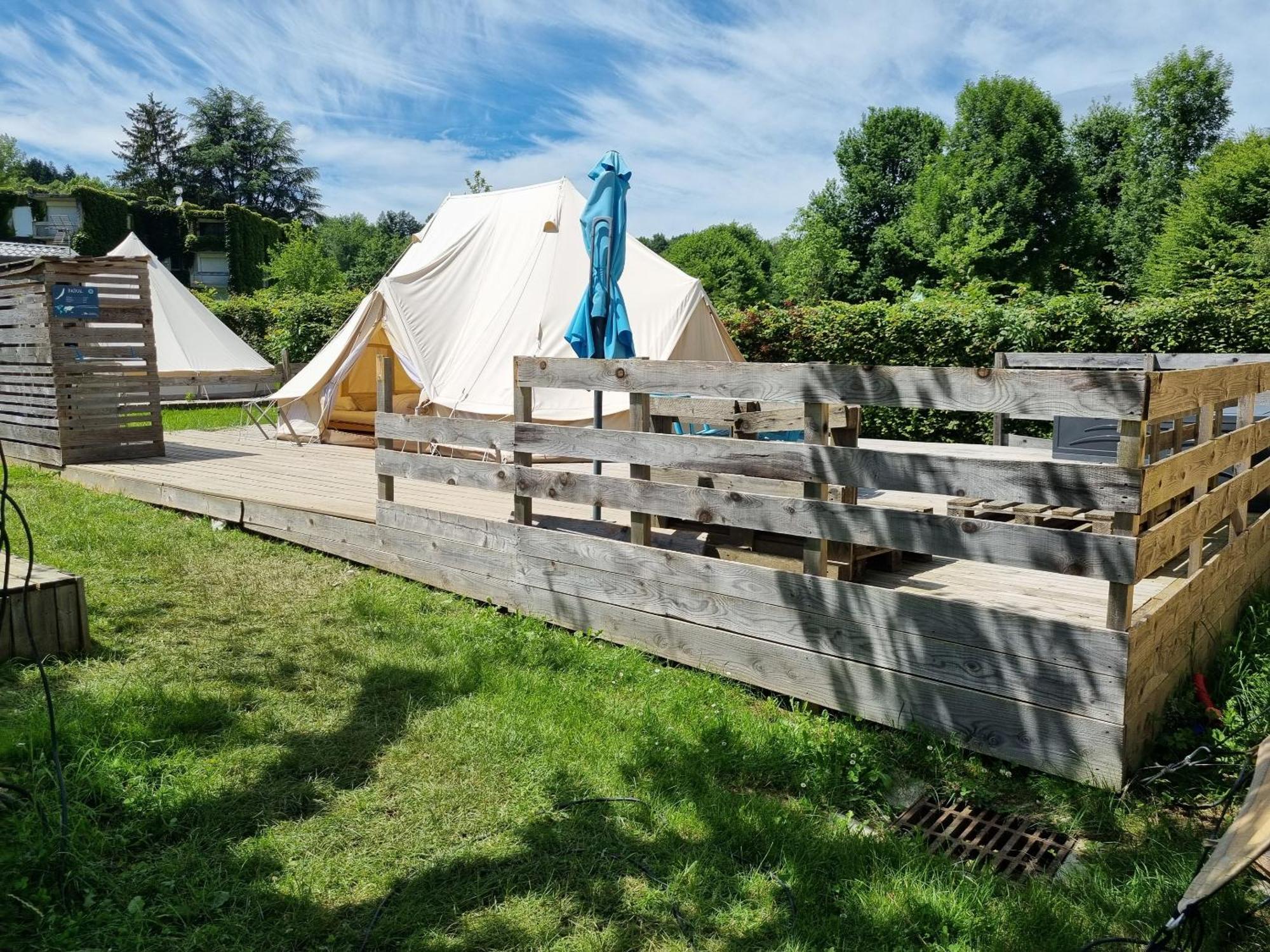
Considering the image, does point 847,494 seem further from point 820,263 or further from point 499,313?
point 820,263

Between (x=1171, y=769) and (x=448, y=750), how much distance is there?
267 cm

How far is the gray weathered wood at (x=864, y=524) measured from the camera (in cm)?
312

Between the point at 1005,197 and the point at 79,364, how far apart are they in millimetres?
32757

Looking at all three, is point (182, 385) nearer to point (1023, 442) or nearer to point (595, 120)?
point (595, 120)

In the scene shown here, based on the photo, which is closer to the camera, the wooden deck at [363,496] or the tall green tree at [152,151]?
the wooden deck at [363,496]

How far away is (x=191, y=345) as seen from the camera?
711 inches

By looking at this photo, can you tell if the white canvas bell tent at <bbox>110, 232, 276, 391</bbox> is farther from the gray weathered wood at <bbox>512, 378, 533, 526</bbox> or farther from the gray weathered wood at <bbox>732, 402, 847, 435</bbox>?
the gray weathered wood at <bbox>732, 402, 847, 435</bbox>

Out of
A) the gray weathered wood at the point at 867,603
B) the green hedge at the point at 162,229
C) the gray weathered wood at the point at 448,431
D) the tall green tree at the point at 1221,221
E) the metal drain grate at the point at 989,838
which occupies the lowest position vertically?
the metal drain grate at the point at 989,838

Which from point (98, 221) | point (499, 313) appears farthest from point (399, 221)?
point (499, 313)

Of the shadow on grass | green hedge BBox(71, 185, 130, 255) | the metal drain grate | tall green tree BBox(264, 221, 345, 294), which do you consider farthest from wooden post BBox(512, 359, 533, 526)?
green hedge BBox(71, 185, 130, 255)

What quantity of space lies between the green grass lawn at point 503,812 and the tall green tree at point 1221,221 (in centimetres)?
2475

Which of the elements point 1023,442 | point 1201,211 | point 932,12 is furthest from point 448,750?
point 1201,211

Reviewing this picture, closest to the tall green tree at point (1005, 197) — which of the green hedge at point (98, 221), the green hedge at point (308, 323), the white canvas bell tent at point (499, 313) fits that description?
the green hedge at point (308, 323)

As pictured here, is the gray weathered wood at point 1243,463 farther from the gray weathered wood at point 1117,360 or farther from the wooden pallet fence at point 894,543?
the gray weathered wood at point 1117,360
